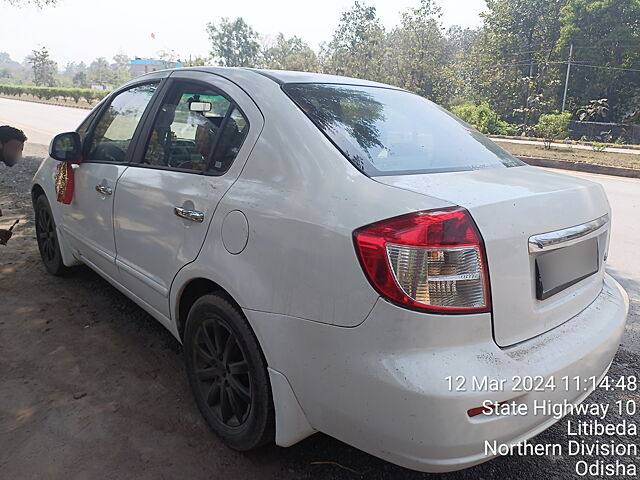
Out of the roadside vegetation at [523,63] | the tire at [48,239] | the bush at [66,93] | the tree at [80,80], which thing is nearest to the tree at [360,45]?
the roadside vegetation at [523,63]

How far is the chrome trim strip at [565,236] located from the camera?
159 centimetres

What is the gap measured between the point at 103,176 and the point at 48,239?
58.8 inches

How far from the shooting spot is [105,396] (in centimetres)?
247

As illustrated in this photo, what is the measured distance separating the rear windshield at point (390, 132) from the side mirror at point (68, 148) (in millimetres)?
1814

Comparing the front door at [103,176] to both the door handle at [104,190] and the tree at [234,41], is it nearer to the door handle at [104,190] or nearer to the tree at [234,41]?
the door handle at [104,190]

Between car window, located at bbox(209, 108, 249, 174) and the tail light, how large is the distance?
2.89 ft

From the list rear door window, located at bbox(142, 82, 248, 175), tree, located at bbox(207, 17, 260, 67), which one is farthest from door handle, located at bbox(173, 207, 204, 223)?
tree, located at bbox(207, 17, 260, 67)

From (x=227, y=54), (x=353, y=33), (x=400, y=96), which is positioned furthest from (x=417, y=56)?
(x=227, y=54)

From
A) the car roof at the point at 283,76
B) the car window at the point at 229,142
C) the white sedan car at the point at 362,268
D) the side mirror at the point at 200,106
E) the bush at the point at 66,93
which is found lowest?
the white sedan car at the point at 362,268

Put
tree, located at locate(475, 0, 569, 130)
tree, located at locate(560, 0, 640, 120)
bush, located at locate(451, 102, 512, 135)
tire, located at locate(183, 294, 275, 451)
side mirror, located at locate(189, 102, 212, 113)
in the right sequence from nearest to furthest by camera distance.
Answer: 1. tire, located at locate(183, 294, 275, 451)
2. side mirror, located at locate(189, 102, 212, 113)
3. bush, located at locate(451, 102, 512, 135)
4. tree, located at locate(560, 0, 640, 120)
5. tree, located at locate(475, 0, 569, 130)

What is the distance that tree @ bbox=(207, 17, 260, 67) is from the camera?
3499 inches

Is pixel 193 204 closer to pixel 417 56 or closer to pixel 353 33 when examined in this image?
pixel 417 56

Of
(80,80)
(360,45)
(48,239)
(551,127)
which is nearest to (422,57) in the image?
(360,45)

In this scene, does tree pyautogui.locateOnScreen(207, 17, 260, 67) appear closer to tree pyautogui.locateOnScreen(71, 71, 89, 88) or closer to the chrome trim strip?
tree pyautogui.locateOnScreen(71, 71, 89, 88)
